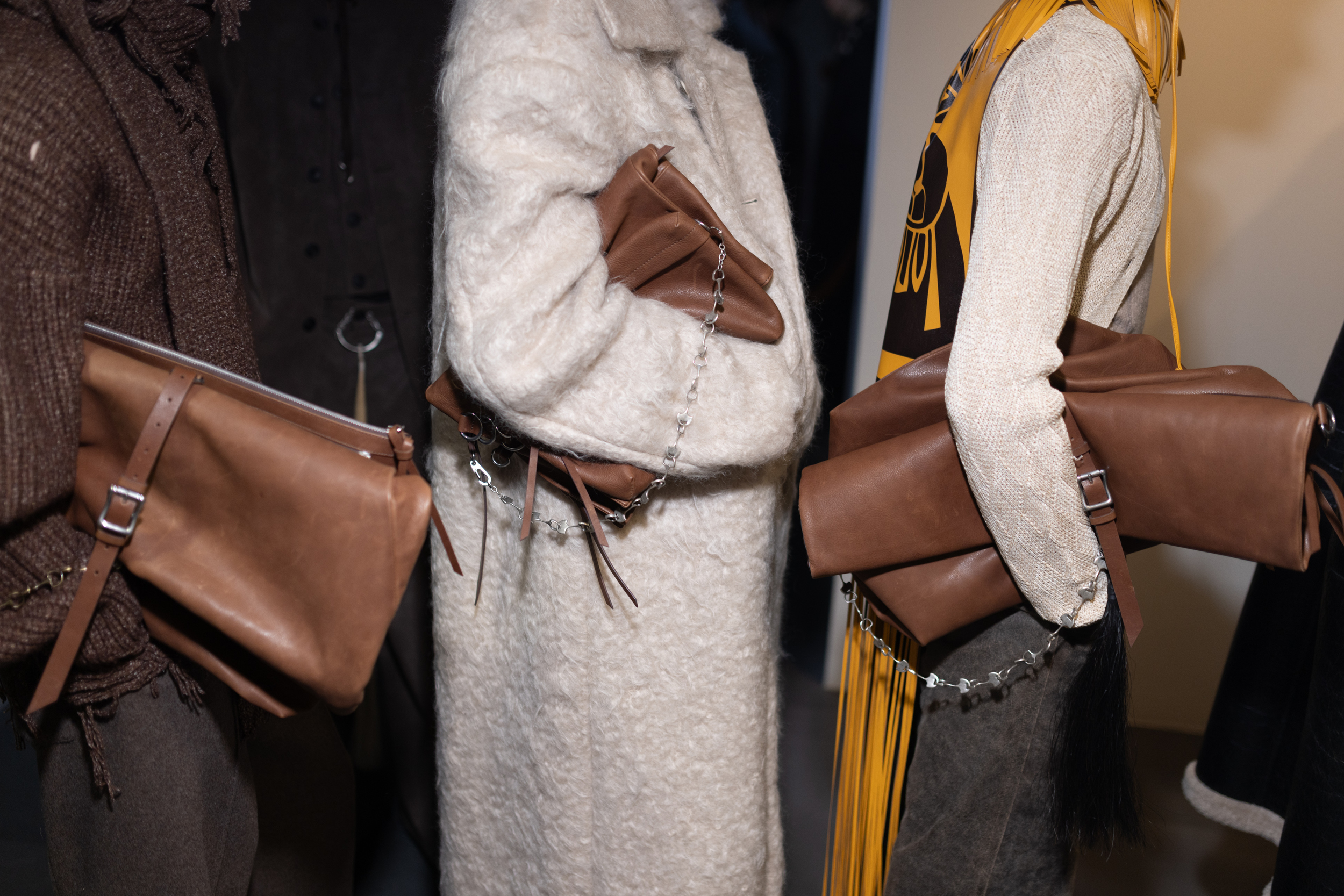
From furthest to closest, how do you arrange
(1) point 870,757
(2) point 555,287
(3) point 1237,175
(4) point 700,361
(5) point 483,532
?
(3) point 1237,175 < (1) point 870,757 < (5) point 483,532 < (4) point 700,361 < (2) point 555,287

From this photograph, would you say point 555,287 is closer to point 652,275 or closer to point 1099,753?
point 652,275

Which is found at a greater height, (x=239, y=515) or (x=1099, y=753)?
(x=239, y=515)

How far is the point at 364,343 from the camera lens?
1.32 metres

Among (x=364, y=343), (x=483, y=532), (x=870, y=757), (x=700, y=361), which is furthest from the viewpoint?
(x=364, y=343)

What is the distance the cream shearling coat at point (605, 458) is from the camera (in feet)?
2.49

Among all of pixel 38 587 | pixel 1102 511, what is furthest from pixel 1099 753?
pixel 38 587

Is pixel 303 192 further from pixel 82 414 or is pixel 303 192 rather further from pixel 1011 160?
pixel 1011 160

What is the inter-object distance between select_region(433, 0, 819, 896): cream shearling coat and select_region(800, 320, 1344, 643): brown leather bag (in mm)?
→ 88

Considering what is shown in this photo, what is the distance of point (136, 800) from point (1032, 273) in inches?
35.4

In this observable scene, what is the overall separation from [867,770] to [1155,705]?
1.11 m

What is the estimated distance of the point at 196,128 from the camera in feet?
2.77

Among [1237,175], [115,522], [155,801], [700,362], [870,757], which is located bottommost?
[870,757]

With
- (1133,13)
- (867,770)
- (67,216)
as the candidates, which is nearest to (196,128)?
(67,216)

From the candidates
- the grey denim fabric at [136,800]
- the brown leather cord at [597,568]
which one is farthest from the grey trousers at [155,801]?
the brown leather cord at [597,568]
